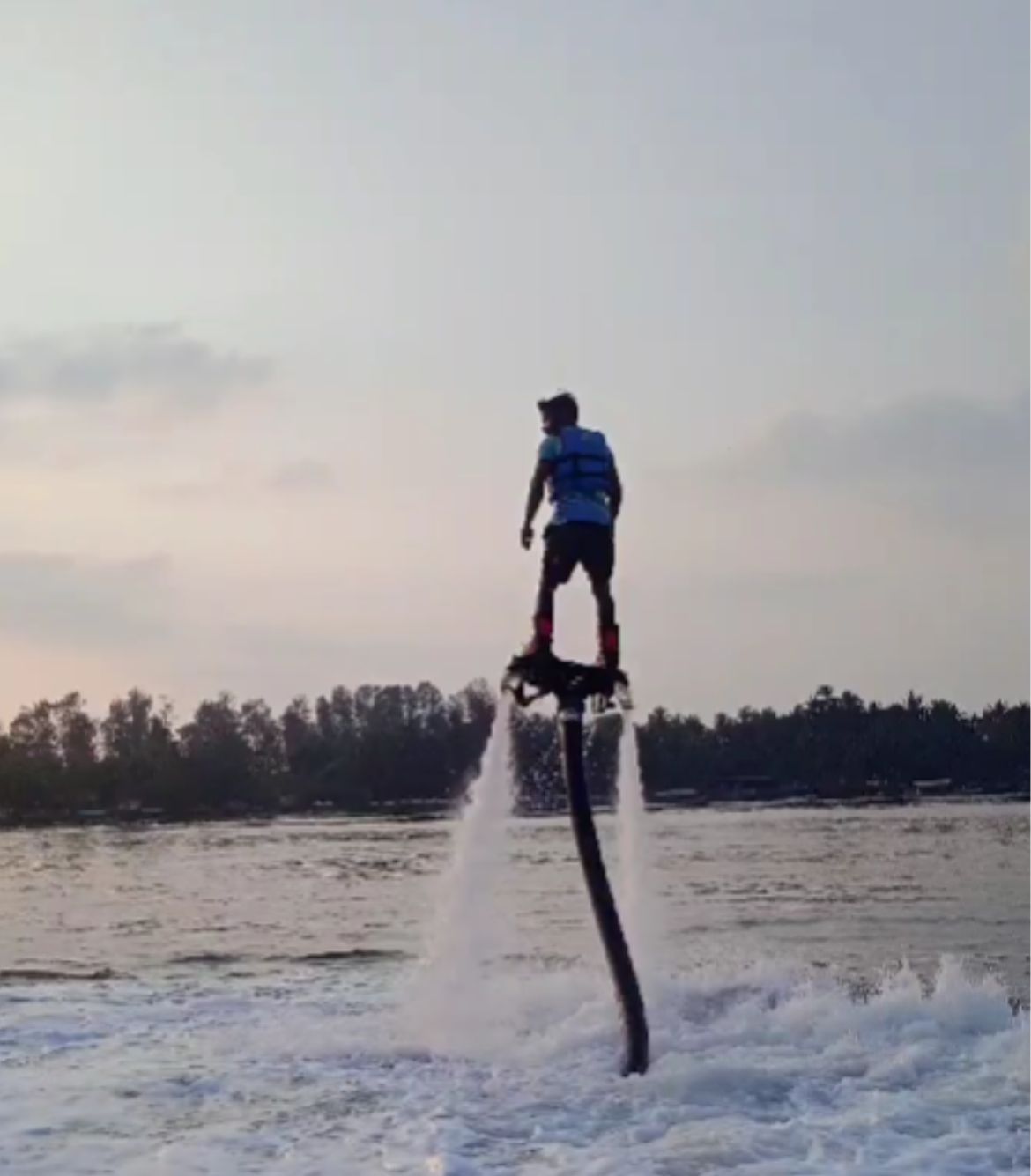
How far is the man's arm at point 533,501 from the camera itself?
14.8m

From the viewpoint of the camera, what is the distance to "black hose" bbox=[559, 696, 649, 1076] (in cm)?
1412

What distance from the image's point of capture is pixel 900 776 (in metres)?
130

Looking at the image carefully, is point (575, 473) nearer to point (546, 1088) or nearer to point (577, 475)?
point (577, 475)

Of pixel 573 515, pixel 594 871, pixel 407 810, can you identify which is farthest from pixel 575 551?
pixel 407 810

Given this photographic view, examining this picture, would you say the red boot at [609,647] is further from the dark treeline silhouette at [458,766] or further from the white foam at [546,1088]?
the dark treeline silhouette at [458,766]

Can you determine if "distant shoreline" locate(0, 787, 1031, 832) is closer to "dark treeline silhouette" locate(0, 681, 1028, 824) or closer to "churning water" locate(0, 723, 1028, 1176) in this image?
"dark treeline silhouette" locate(0, 681, 1028, 824)

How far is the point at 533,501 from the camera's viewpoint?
1491 centimetres

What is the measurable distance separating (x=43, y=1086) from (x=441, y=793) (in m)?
112

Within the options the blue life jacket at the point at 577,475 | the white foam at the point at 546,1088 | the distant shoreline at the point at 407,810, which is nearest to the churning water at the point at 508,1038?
the white foam at the point at 546,1088

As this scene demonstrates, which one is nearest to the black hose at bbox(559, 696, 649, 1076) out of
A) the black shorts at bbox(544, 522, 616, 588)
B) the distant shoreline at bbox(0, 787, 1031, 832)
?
the black shorts at bbox(544, 522, 616, 588)

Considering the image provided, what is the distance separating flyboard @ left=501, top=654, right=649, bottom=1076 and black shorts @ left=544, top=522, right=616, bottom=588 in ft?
2.63

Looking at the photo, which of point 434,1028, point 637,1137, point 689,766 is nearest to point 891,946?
point 434,1028

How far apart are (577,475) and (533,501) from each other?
0.52 metres

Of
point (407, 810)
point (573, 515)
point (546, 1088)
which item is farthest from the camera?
point (407, 810)
